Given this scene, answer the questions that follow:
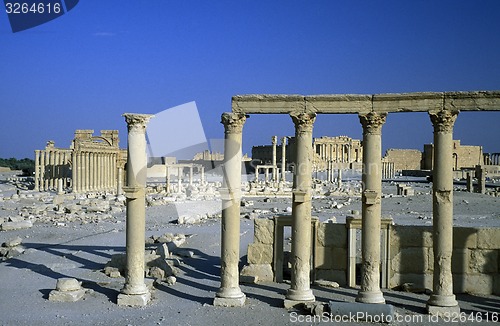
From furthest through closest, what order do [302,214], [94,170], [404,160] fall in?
[404,160], [94,170], [302,214]

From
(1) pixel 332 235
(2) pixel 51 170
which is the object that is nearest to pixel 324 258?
(1) pixel 332 235

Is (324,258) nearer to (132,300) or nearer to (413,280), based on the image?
(413,280)

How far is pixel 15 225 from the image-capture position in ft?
77.0

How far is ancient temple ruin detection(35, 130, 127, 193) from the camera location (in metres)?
43.7

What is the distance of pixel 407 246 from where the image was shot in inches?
516

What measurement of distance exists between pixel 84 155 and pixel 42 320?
116 feet

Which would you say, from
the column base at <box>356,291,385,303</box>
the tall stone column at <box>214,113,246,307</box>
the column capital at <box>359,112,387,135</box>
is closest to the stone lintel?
the column capital at <box>359,112,387,135</box>

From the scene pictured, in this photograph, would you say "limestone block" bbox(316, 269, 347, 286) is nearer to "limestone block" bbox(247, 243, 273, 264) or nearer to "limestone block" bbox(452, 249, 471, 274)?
"limestone block" bbox(247, 243, 273, 264)

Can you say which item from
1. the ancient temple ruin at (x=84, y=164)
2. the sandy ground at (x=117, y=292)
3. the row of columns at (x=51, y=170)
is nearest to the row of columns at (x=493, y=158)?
the ancient temple ruin at (x=84, y=164)

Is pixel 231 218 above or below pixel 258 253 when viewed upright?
above

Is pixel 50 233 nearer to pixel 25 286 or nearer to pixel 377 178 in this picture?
pixel 25 286

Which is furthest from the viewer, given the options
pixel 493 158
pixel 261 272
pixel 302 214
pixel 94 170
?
pixel 493 158

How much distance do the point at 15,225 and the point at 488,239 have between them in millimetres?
19128

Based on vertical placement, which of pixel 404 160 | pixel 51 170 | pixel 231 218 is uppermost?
pixel 404 160
